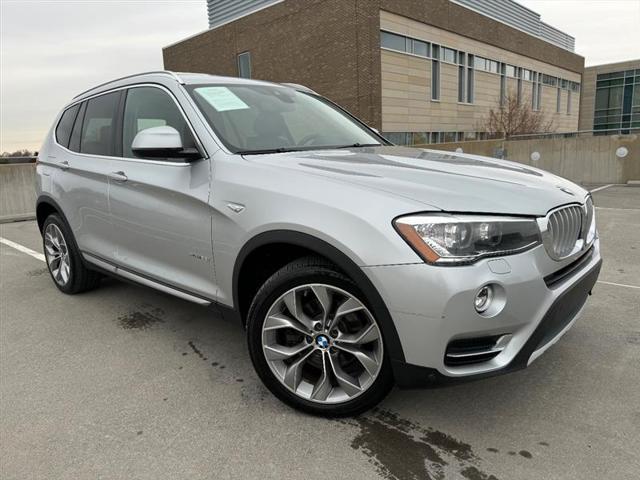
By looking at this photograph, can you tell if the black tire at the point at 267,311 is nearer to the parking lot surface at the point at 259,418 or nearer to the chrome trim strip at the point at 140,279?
the parking lot surface at the point at 259,418

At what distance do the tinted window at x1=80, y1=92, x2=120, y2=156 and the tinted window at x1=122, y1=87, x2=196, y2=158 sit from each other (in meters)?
0.20

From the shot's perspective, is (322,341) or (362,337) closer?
(362,337)

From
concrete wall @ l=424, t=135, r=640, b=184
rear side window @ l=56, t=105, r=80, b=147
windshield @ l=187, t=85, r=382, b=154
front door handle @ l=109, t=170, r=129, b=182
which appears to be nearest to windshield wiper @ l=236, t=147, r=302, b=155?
windshield @ l=187, t=85, r=382, b=154

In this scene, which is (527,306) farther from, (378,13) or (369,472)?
(378,13)

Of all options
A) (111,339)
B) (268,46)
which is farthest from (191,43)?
(111,339)

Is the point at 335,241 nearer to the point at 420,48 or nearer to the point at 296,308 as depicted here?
the point at 296,308

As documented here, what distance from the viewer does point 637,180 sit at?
13.0 meters

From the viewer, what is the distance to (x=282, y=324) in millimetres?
2475

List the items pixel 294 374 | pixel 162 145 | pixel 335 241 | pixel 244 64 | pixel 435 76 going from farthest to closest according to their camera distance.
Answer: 1. pixel 244 64
2. pixel 435 76
3. pixel 162 145
4. pixel 294 374
5. pixel 335 241

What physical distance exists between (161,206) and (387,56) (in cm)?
2344

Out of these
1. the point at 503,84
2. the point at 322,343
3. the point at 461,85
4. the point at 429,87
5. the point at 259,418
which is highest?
the point at 503,84

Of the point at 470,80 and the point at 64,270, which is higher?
the point at 470,80

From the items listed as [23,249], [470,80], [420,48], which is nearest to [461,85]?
[470,80]

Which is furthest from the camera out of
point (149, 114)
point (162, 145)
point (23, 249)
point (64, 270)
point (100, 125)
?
point (23, 249)
